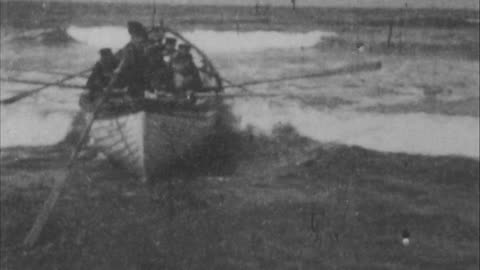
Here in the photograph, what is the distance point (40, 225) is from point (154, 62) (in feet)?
9.87

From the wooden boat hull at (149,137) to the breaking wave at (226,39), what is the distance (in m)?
11.6

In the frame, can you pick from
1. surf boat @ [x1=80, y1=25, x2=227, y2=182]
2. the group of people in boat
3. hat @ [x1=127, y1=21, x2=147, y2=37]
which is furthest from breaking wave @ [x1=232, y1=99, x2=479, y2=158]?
surf boat @ [x1=80, y1=25, x2=227, y2=182]

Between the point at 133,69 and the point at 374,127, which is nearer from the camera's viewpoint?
the point at 133,69

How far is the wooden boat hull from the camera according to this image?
22.8ft

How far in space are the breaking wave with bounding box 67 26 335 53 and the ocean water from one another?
50.4 inches

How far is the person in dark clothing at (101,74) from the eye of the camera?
7.66 m

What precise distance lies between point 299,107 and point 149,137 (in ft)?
15.3

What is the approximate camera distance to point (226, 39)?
2177 cm

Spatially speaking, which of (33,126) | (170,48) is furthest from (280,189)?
(33,126)

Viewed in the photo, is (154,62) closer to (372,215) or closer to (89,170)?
(89,170)

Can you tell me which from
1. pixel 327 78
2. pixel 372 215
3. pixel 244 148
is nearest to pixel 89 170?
pixel 244 148

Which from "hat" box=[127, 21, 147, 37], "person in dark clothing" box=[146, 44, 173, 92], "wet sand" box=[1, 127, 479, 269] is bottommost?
Answer: "wet sand" box=[1, 127, 479, 269]

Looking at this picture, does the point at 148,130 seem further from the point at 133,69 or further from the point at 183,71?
the point at 183,71

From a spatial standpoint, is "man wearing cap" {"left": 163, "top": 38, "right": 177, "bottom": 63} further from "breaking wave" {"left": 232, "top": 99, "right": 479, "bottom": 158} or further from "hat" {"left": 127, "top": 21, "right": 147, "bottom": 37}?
"breaking wave" {"left": 232, "top": 99, "right": 479, "bottom": 158}
